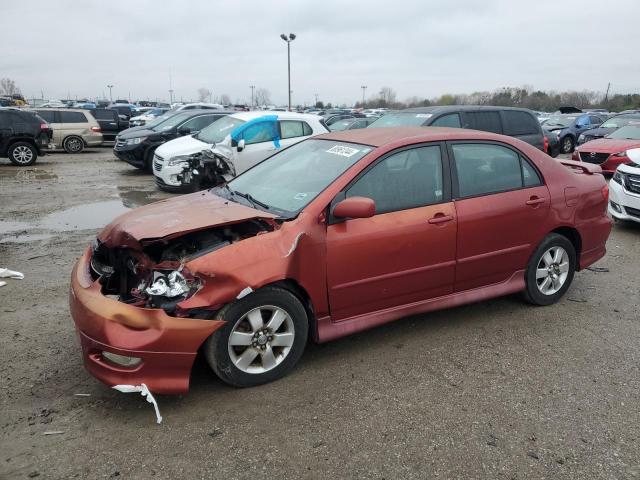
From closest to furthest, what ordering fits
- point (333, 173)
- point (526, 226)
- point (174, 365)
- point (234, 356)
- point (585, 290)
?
point (174, 365) < point (234, 356) < point (333, 173) < point (526, 226) < point (585, 290)

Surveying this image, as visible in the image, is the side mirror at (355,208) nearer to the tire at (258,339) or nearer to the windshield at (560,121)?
the tire at (258,339)

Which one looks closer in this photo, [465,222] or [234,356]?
[234,356]

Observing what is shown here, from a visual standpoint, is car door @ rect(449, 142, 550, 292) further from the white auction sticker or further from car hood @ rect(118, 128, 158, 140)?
car hood @ rect(118, 128, 158, 140)

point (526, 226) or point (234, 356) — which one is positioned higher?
point (526, 226)

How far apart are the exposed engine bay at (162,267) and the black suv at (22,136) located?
13.0m

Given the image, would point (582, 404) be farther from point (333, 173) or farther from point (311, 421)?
point (333, 173)

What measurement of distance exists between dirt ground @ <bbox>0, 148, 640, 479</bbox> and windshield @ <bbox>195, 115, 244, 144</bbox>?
652 cm

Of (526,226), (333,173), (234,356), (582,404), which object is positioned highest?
(333,173)

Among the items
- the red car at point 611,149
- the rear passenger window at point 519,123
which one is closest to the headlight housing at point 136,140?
the rear passenger window at point 519,123

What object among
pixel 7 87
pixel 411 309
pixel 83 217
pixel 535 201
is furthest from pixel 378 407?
pixel 7 87

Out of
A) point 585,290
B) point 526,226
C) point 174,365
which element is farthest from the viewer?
point 585,290

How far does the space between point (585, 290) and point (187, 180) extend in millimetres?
7231

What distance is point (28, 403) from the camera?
308 cm

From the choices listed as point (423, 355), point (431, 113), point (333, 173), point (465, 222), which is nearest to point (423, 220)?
point (465, 222)
